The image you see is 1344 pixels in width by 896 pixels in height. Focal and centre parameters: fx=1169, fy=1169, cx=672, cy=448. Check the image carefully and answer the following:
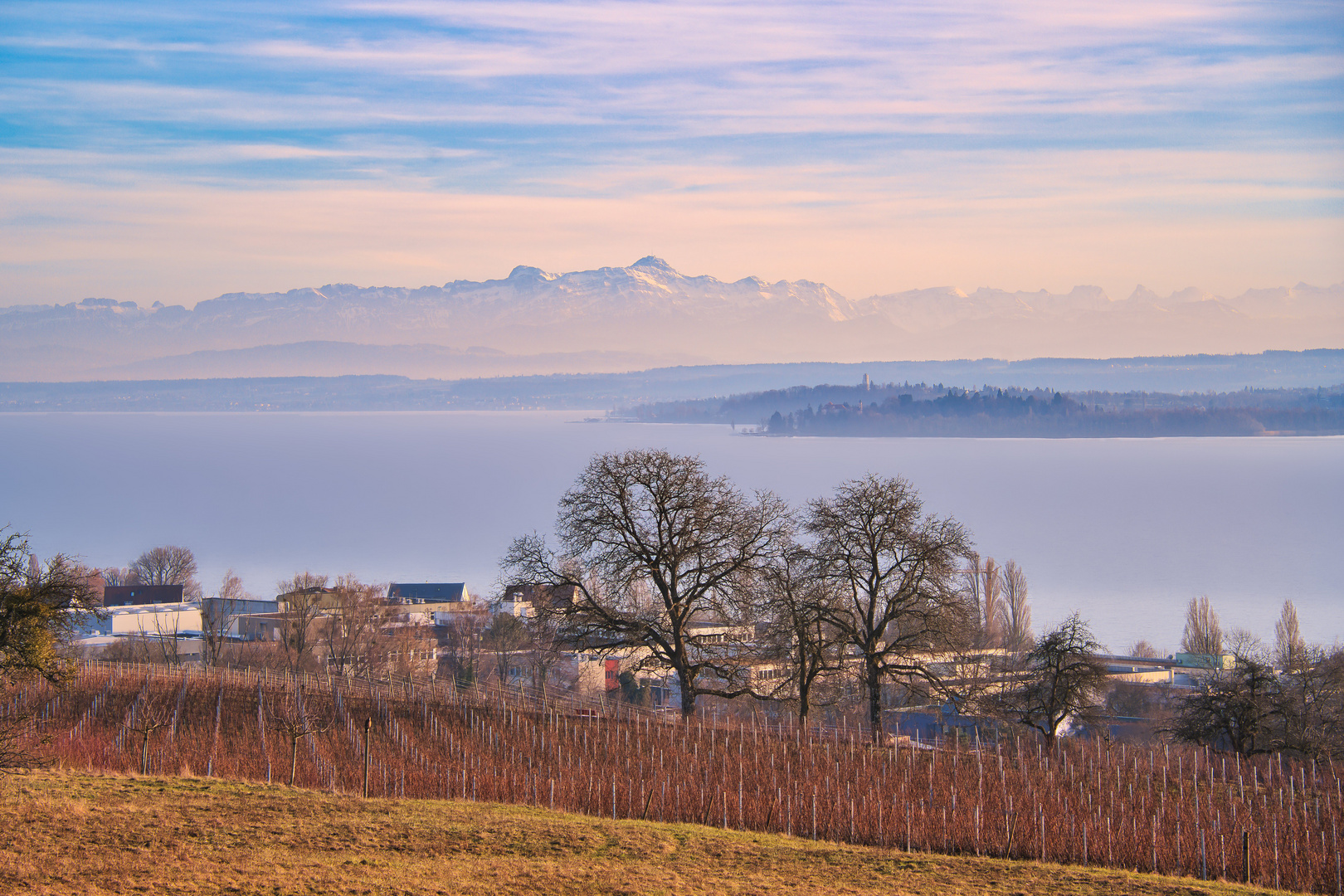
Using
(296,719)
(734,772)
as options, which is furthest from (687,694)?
(296,719)

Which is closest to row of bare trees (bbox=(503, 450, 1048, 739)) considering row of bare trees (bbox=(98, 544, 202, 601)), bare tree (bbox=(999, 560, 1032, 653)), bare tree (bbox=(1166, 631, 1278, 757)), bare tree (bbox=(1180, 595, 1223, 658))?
bare tree (bbox=(1166, 631, 1278, 757))

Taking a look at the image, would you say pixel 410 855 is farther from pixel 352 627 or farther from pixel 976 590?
pixel 976 590

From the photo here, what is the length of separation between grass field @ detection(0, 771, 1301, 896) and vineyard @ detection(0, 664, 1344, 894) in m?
1.53

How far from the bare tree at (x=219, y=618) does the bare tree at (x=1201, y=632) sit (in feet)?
142

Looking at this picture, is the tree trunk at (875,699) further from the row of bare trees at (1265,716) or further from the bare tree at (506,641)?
the bare tree at (506,641)

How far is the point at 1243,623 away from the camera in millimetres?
69938

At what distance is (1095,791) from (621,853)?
10711mm

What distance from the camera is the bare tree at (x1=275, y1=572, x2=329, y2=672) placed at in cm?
4825

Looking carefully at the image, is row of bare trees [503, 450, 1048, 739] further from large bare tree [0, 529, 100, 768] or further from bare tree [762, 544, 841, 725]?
large bare tree [0, 529, 100, 768]

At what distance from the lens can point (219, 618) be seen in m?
58.9

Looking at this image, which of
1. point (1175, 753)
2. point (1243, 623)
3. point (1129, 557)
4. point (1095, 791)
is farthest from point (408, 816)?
point (1129, 557)

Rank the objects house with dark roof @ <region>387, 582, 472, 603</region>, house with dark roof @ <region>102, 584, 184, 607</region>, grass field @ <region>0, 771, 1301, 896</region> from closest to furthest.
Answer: grass field @ <region>0, 771, 1301, 896</region> → house with dark roof @ <region>102, 584, 184, 607</region> → house with dark roof @ <region>387, 582, 472, 603</region>

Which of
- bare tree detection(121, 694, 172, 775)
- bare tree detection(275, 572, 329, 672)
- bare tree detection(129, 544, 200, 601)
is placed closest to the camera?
bare tree detection(121, 694, 172, 775)

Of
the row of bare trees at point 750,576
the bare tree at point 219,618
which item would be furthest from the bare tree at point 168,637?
the row of bare trees at point 750,576
